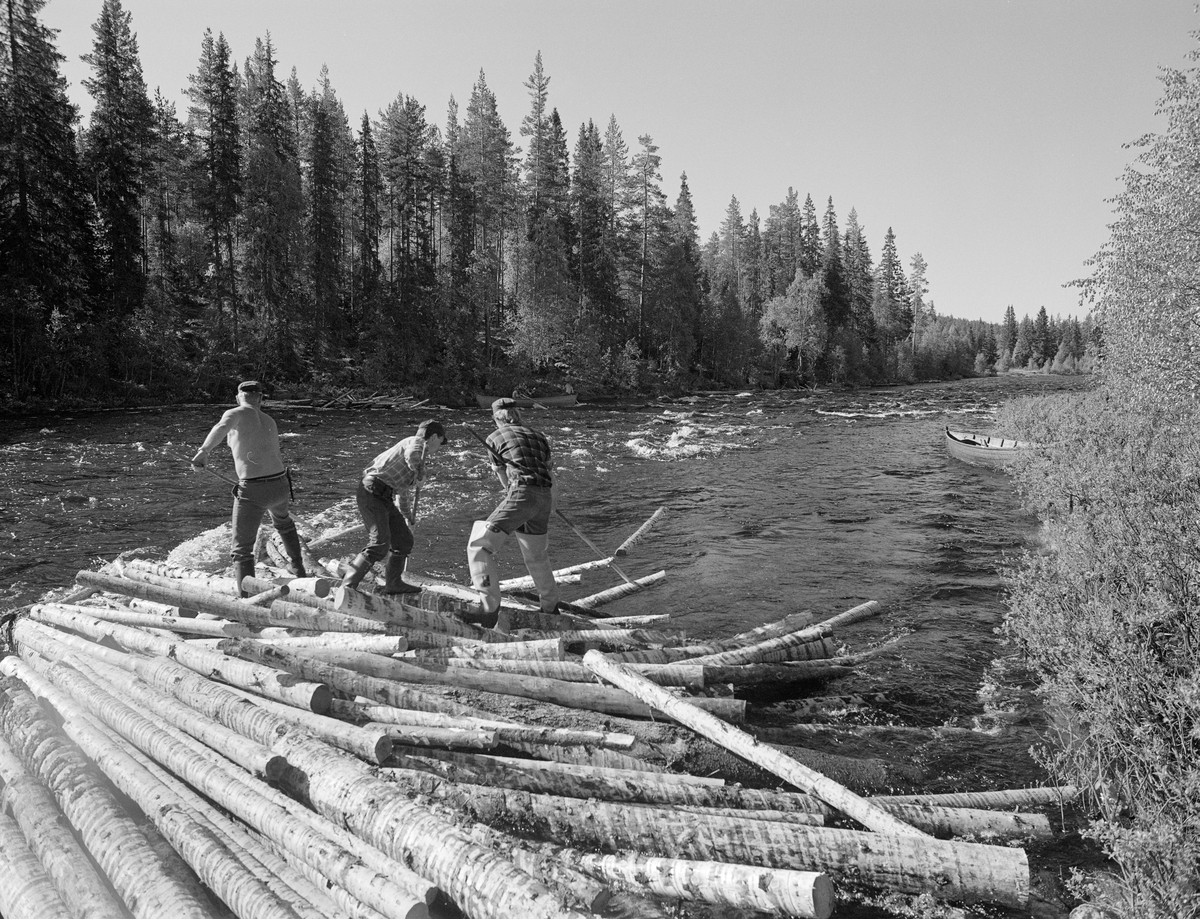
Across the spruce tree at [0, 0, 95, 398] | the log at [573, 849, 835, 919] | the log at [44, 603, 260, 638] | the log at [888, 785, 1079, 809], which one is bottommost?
the log at [888, 785, 1079, 809]

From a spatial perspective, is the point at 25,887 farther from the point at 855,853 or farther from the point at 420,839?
the point at 855,853

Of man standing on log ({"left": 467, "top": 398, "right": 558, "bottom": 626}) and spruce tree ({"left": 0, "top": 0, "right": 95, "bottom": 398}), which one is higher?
spruce tree ({"left": 0, "top": 0, "right": 95, "bottom": 398})

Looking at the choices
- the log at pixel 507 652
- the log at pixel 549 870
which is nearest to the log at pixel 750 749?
the log at pixel 507 652

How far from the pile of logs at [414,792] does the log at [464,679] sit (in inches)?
0.7

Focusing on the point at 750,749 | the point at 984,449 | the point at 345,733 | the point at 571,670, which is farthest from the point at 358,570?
the point at 984,449

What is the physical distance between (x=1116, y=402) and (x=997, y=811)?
A: 54.8 ft

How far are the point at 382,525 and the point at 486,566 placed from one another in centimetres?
148

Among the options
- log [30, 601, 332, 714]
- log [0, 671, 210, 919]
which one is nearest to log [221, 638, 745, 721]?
log [30, 601, 332, 714]

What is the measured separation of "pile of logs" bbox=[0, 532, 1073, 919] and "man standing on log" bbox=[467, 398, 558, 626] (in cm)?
84

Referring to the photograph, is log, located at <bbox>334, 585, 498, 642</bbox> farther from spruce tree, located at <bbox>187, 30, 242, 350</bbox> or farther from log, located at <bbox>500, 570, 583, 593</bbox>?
spruce tree, located at <bbox>187, 30, 242, 350</bbox>

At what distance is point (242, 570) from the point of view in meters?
7.84

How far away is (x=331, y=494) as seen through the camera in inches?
697

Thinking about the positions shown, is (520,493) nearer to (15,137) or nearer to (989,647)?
(989,647)

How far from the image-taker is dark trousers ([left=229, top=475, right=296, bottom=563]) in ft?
26.4
